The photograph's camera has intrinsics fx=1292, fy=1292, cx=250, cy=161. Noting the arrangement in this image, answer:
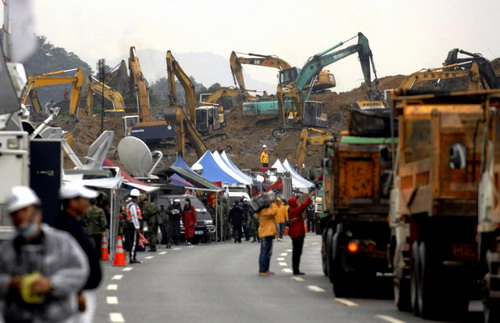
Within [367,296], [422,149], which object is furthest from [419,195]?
[367,296]

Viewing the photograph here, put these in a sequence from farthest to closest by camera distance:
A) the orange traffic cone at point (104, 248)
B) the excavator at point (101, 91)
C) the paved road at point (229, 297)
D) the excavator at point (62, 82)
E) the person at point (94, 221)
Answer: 1. the excavator at point (101, 91)
2. the excavator at point (62, 82)
3. the orange traffic cone at point (104, 248)
4. the person at point (94, 221)
5. the paved road at point (229, 297)

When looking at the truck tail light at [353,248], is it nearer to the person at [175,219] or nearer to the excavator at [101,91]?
the person at [175,219]

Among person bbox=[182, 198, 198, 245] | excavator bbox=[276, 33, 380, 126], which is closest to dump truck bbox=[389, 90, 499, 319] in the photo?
person bbox=[182, 198, 198, 245]

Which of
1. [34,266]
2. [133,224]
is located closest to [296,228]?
[133,224]

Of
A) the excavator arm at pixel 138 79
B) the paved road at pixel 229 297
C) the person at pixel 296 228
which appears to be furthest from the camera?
the excavator arm at pixel 138 79

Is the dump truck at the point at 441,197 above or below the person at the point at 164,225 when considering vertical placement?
above

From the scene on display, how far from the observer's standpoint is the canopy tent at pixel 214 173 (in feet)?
183

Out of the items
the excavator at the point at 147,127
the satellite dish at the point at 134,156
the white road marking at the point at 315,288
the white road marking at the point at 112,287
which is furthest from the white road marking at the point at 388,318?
the excavator at the point at 147,127

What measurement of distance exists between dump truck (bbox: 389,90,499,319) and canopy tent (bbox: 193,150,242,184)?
38.7m

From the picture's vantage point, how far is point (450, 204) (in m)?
15.0

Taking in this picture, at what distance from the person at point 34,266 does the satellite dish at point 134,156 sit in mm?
38600

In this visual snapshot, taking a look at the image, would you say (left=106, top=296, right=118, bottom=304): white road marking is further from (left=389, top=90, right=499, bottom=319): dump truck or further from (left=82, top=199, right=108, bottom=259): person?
(left=82, top=199, right=108, bottom=259): person

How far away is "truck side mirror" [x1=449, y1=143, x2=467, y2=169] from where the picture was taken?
14.0 metres

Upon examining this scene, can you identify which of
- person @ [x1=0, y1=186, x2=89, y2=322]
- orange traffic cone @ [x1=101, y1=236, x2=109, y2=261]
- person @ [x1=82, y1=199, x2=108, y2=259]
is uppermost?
person @ [x1=0, y1=186, x2=89, y2=322]
